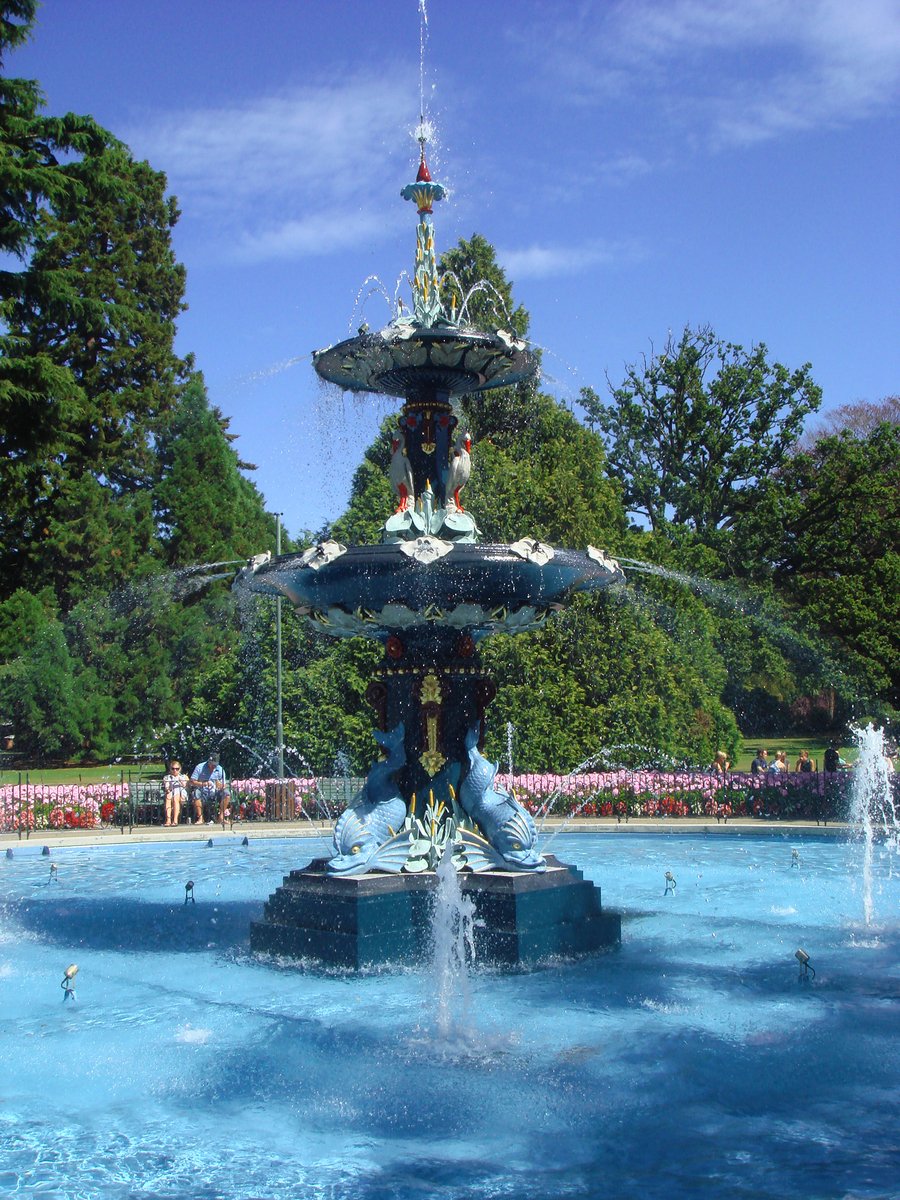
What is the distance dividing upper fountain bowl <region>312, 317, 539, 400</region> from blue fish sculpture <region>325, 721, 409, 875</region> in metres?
3.09

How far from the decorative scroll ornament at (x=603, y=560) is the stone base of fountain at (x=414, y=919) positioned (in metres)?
2.50

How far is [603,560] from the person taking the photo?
10023 mm

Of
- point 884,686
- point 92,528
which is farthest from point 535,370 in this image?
point 884,686

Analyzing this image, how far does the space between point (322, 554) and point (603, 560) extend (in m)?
2.40

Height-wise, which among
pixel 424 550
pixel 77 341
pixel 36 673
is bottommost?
pixel 424 550

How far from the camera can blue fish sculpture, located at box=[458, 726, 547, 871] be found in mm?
9586

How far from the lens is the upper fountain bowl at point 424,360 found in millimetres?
9961

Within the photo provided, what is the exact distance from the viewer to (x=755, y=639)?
132 feet

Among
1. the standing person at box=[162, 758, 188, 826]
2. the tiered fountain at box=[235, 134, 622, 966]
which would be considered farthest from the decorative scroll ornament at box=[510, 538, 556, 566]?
the standing person at box=[162, 758, 188, 826]

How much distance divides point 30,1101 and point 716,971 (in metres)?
4.82

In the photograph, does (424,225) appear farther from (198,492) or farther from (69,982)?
(198,492)

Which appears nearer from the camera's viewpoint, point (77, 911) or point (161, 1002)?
point (161, 1002)

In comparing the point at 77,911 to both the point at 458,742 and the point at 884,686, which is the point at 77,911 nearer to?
the point at 458,742

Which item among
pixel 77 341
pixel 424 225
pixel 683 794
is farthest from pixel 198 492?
pixel 424 225
